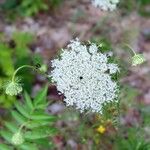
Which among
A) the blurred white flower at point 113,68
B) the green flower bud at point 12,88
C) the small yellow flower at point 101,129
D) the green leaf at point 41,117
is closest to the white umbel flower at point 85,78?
the blurred white flower at point 113,68

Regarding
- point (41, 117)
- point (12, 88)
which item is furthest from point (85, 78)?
point (41, 117)

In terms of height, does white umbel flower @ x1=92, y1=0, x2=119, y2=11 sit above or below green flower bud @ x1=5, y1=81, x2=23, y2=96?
above

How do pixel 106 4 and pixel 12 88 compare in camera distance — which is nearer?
pixel 12 88

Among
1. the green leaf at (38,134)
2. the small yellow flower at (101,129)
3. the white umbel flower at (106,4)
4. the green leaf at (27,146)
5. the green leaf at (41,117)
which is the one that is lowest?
the green leaf at (27,146)

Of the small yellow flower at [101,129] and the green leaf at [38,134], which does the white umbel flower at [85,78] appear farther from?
the small yellow flower at [101,129]

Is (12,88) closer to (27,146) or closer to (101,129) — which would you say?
(27,146)

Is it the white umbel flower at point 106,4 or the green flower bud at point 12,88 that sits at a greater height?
the white umbel flower at point 106,4

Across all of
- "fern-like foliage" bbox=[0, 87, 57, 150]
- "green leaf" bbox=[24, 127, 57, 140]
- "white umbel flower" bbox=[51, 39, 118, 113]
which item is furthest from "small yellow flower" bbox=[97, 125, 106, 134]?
"white umbel flower" bbox=[51, 39, 118, 113]

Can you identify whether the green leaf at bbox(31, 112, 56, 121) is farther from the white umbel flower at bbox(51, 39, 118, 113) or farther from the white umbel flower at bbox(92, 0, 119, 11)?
the white umbel flower at bbox(92, 0, 119, 11)

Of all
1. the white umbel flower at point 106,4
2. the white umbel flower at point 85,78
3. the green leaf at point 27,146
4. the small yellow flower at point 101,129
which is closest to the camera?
the white umbel flower at point 85,78

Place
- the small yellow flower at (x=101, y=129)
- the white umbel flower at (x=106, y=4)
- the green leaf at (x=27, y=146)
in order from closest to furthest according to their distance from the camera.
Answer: the green leaf at (x=27, y=146) < the white umbel flower at (x=106, y=4) < the small yellow flower at (x=101, y=129)
